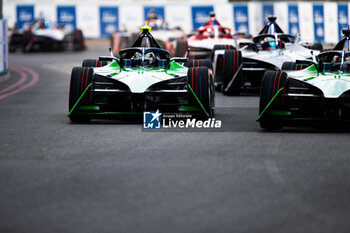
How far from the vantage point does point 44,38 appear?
3562cm

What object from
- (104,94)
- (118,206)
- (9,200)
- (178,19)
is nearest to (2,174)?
(9,200)

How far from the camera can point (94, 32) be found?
41438mm

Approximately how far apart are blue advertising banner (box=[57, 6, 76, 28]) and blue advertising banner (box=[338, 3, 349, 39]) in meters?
16.2

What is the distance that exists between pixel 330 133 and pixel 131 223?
5521 mm

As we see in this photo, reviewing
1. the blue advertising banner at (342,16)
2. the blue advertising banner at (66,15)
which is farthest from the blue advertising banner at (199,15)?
the blue advertising banner at (342,16)

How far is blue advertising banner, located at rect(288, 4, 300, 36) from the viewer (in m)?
32.6

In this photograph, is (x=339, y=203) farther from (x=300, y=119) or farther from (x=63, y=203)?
(x=300, y=119)

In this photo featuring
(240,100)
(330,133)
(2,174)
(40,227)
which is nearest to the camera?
(40,227)

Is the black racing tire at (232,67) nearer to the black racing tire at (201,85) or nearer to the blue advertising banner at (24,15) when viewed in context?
the black racing tire at (201,85)

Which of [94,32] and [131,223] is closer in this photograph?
[131,223]

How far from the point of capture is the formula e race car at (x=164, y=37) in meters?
24.9

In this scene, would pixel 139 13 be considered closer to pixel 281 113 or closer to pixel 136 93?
pixel 136 93

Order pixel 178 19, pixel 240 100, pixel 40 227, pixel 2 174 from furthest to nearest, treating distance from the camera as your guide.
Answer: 1. pixel 178 19
2. pixel 240 100
3. pixel 2 174
4. pixel 40 227

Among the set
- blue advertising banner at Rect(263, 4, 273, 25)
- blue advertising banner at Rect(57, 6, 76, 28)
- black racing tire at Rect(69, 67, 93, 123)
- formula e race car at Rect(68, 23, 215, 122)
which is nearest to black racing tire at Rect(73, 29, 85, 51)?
blue advertising banner at Rect(57, 6, 76, 28)
